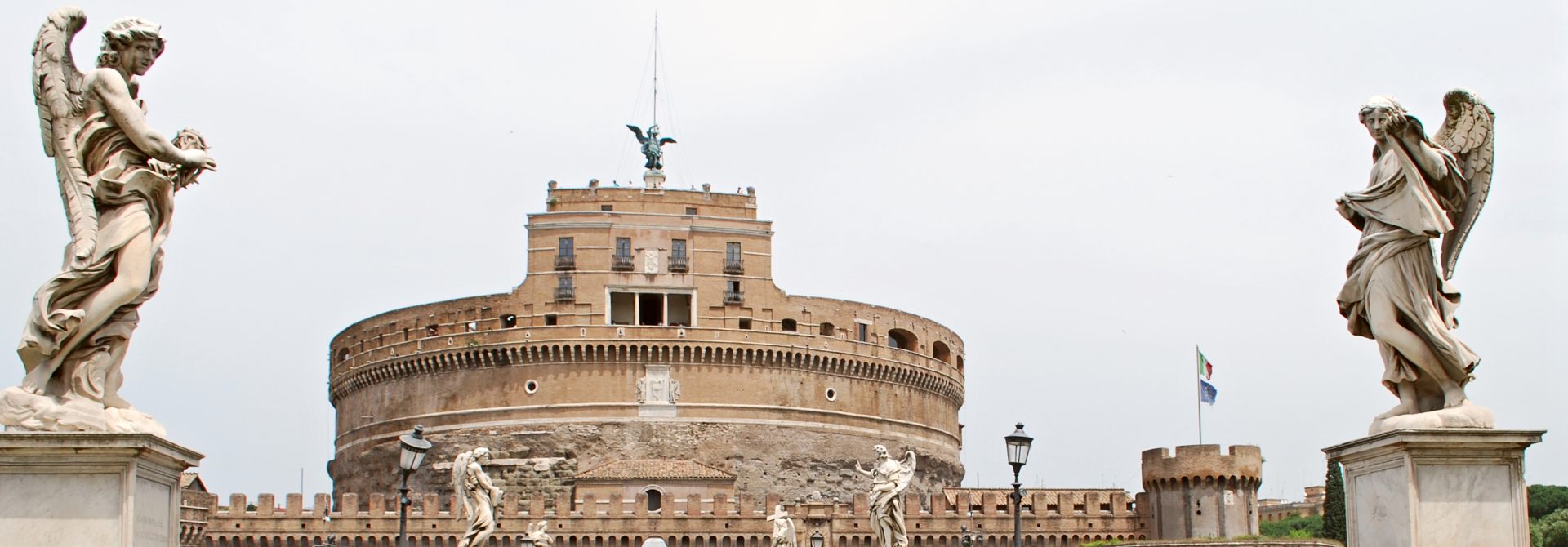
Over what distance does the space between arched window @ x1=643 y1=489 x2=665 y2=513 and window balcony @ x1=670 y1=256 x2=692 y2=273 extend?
9339 mm

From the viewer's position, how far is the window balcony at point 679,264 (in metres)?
70.3

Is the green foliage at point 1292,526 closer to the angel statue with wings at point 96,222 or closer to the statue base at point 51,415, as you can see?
the angel statue with wings at point 96,222

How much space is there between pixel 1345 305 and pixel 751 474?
2435 inches

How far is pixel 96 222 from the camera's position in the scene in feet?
24.0

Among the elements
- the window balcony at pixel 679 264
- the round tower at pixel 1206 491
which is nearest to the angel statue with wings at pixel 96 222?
the round tower at pixel 1206 491

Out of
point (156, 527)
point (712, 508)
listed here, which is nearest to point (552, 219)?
point (712, 508)

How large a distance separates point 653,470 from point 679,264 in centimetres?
870

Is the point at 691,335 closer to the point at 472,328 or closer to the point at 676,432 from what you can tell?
the point at 676,432

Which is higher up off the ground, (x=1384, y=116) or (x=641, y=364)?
(x=641, y=364)

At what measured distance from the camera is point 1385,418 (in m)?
7.83

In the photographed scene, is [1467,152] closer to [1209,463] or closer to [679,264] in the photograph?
[1209,463]

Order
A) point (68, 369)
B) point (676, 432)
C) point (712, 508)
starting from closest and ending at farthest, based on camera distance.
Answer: point (68, 369) → point (712, 508) → point (676, 432)

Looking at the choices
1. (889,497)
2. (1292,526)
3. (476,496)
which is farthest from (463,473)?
(1292,526)

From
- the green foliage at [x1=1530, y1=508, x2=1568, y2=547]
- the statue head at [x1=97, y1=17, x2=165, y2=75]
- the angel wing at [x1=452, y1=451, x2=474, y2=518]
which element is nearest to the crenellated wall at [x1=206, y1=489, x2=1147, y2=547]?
the green foliage at [x1=1530, y1=508, x2=1568, y2=547]
